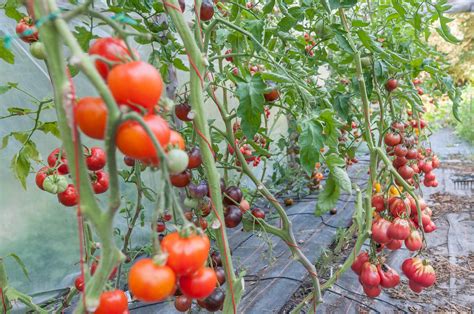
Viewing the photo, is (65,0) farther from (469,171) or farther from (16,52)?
(469,171)

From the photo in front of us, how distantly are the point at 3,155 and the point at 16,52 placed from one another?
1.62 ft

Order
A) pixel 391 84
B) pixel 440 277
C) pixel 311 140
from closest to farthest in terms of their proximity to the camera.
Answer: pixel 311 140
pixel 391 84
pixel 440 277

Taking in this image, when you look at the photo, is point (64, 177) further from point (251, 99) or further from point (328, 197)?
point (328, 197)

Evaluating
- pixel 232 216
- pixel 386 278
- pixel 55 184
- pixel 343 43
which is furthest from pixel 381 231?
pixel 55 184

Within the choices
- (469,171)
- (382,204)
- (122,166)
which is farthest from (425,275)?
(469,171)

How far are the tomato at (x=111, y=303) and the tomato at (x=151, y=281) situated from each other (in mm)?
120

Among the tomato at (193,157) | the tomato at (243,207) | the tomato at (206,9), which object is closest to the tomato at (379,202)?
the tomato at (243,207)

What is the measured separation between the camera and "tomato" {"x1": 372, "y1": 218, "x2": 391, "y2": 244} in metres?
1.17

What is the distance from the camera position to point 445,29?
1.20 metres

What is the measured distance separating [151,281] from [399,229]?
0.90 metres

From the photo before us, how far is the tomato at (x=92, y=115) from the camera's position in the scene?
37 cm

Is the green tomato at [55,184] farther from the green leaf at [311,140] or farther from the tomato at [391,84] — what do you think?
the tomato at [391,84]

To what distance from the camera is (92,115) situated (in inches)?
14.8

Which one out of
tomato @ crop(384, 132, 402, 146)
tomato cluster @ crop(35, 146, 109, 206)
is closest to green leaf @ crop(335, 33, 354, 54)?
tomato @ crop(384, 132, 402, 146)
